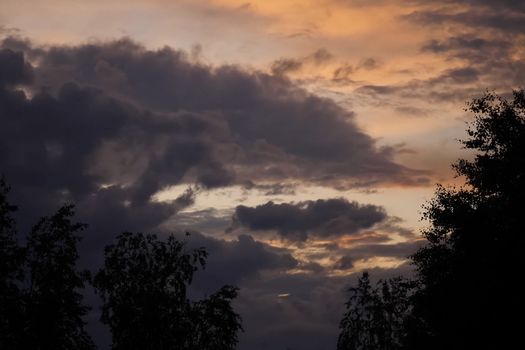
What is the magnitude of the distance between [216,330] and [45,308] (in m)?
20.1

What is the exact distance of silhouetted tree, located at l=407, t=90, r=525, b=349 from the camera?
1706 inches

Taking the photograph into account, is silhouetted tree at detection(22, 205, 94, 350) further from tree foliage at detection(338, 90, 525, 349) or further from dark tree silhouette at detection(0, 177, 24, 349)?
tree foliage at detection(338, 90, 525, 349)

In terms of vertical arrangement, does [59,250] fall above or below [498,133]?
below

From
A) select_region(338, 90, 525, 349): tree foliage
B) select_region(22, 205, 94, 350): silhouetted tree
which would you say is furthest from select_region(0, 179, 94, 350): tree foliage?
select_region(338, 90, 525, 349): tree foliage

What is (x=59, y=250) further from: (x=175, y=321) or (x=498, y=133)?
(x=498, y=133)

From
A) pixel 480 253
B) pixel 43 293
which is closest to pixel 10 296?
pixel 43 293

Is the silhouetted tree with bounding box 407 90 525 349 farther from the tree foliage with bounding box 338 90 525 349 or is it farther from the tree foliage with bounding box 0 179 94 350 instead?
the tree foliage with bounding box 0 179 94 350

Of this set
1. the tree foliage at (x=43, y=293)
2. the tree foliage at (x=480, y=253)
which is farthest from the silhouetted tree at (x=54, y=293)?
the tree foliage at (x=480, y=253)

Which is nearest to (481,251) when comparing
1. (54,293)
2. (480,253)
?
(480,253)

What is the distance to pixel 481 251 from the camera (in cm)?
Answer: 4472

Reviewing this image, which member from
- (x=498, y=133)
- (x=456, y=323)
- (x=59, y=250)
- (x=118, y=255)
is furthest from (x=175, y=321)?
(x=498, y=133)

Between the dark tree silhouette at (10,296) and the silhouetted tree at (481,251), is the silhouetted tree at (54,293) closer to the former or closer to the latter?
the dark tree silhouette at (10,296)

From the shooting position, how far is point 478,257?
44.8m

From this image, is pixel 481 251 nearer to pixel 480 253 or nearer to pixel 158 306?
pixel 480 253
